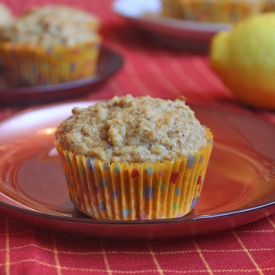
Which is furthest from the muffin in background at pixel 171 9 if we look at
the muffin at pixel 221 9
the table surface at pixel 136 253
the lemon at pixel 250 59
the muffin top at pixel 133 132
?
the table surface at pixel 136 253

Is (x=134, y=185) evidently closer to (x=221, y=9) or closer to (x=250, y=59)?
(x=250, y=59)

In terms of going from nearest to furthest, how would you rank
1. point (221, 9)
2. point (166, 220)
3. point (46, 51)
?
1. point (166, 220)
2. point (46, 51)
3. point (221, 9)

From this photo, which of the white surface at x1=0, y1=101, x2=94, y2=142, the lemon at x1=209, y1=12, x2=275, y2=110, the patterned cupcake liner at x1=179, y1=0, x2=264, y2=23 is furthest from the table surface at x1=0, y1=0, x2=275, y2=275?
the patterned cupcake liner at x1=179, y1=0, x2=264, y2=23

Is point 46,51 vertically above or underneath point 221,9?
underneath

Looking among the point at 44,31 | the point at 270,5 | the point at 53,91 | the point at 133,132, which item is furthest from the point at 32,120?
the point at 270,5

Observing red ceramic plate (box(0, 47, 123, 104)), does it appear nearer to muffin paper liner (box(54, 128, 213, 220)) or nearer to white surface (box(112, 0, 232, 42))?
white surface (box(112, 0, 232, 42))

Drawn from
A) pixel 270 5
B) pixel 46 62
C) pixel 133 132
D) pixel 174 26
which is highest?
pixel 133 132
